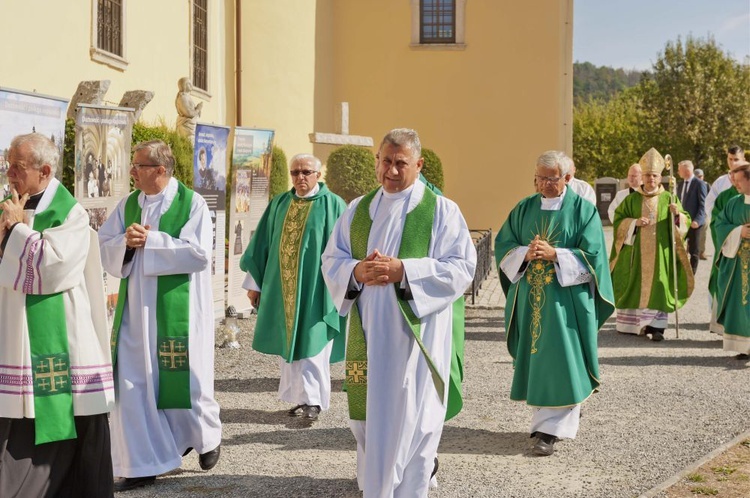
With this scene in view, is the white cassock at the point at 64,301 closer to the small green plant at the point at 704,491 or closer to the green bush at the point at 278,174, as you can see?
the small green plant at the point at 704,491

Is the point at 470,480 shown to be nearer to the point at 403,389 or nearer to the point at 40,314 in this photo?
the point at 403,389

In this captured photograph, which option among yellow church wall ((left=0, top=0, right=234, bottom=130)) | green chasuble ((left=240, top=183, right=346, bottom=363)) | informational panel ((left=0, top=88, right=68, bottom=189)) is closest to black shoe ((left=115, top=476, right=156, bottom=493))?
green chasuble ((left=240, top=183, right=346, bottom=363))

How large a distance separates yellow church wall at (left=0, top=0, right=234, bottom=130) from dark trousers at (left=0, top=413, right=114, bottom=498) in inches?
314

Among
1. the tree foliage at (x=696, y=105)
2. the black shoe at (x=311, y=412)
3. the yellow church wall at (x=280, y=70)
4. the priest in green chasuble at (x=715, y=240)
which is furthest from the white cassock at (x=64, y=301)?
the tree foliage at (x=696, y=105)

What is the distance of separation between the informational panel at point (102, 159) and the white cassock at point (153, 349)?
2599 millimetres

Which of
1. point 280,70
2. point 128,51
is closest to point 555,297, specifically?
point 128,51

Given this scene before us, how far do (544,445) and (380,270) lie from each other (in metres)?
2.24

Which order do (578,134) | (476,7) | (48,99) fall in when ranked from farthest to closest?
(578,134) < (476,7) < (48,99)

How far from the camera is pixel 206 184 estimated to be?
36.9 feet

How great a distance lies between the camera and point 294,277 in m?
8.11

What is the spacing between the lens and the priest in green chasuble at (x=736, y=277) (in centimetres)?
1013

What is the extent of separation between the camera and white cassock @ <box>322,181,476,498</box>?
509 centimetres

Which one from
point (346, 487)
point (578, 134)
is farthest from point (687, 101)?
point (346, 487)

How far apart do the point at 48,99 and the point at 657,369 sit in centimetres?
593
